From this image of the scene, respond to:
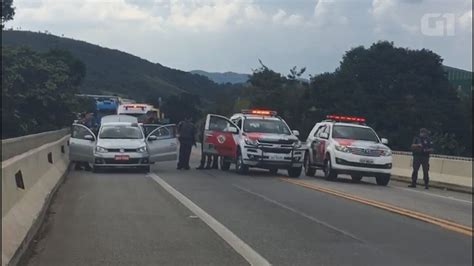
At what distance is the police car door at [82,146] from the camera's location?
24312mm

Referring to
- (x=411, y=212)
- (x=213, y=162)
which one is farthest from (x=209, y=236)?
(x=213, y=162)

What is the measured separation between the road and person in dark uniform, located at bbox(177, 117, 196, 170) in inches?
279

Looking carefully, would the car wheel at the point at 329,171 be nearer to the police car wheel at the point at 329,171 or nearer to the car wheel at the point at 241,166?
the police car wheel at the point at 329,171

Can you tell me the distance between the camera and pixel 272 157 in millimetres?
23484

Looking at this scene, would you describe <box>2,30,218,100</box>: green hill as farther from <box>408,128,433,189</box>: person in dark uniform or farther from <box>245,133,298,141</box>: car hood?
<box>408,128,433,189</box>: person in dark uniform

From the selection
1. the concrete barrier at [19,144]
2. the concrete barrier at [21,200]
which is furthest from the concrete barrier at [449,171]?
the concrete barrier at [21,200]

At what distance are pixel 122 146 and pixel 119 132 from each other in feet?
4.18

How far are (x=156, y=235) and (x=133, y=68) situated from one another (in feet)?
437

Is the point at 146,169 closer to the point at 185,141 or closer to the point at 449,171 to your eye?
the point at 185,141

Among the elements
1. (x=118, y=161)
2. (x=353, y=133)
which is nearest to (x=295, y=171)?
(x=353, y=133)

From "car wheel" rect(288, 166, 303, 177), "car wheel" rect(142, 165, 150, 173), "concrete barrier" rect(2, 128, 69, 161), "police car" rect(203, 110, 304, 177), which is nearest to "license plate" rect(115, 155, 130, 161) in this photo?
"car wheel" rect(142, 165, 150, 173)

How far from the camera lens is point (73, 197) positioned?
52.4 ft

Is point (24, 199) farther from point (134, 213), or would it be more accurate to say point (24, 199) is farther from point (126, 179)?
point (126, 179)

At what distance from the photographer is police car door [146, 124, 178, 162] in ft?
82.2
